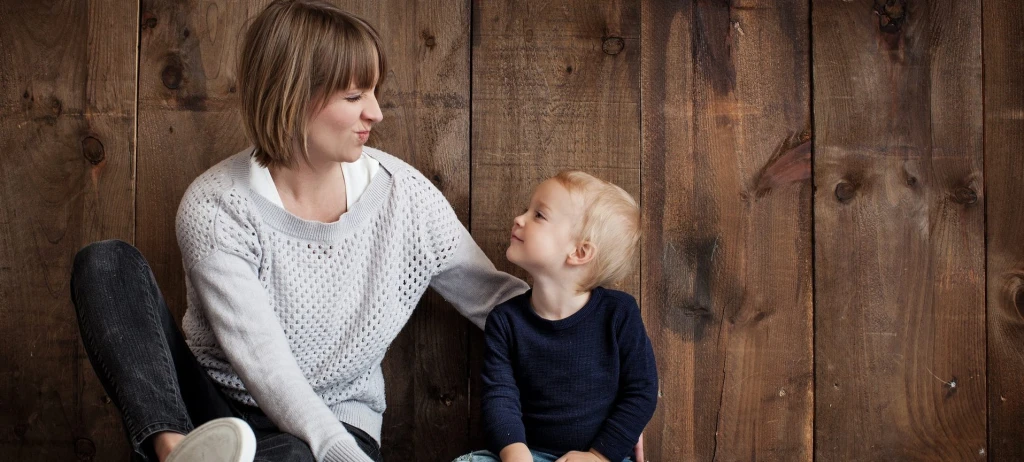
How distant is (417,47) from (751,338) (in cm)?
82

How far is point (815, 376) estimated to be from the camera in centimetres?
148

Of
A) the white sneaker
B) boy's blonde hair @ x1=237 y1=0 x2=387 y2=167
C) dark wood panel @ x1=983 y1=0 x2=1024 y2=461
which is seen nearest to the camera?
the white sneaker

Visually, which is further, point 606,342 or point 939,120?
point 939,120

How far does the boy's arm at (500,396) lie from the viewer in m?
1.25

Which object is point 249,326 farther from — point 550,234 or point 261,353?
point 550,234

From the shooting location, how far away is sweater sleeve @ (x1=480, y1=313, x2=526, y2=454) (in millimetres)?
1250

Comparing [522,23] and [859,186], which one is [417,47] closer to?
[522,23]

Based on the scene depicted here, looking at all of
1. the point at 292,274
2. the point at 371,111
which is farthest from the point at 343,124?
the point at 292,274

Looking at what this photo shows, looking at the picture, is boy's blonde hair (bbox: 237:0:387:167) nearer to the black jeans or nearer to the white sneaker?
the black jeans

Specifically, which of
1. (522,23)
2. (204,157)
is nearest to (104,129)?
(204,157)

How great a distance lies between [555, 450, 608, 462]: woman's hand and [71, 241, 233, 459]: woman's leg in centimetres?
55

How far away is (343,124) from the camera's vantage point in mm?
1219

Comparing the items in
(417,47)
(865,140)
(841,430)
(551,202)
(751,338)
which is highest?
(417,47)

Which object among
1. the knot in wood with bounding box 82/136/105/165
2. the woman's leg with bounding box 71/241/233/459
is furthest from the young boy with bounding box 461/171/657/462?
the knot in wood with bounding box 82/136/105/165
